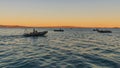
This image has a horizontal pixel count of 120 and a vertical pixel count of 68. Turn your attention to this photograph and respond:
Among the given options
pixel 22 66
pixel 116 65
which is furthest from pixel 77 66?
pixel 22 66

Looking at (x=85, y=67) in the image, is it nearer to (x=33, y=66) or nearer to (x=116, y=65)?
(x=116, y=65)

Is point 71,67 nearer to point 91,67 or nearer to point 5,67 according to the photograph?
point 91,67

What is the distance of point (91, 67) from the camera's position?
69.1 ft

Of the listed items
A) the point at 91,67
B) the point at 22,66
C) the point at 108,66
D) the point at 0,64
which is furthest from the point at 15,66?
the point at 108,66

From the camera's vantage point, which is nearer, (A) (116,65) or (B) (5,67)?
(B) (5,67)

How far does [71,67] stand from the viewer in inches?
826

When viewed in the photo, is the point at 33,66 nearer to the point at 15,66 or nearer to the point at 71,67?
the point at 15,66

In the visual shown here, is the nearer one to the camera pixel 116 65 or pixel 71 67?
pixel 71 67

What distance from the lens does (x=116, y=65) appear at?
73.6ft

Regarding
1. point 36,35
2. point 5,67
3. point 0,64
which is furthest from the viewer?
point 36,35

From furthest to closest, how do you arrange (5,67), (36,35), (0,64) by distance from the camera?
(36,35) < (0,64) < (5,67)

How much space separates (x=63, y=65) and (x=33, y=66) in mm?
3377

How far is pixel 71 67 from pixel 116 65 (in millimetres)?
5537

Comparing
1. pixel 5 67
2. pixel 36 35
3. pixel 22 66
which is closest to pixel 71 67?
pixel 22 66
